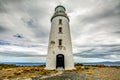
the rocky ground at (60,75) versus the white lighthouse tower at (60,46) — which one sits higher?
the white lighthouse tower at (60,46)

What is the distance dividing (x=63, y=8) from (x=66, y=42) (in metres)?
7.78

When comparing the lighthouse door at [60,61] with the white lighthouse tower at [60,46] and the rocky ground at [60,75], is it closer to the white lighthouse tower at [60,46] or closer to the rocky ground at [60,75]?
the white lighthouse tower at [60,46]

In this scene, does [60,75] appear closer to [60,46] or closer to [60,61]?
[60,61]

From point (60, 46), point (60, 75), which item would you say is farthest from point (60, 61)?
point (60, 75)

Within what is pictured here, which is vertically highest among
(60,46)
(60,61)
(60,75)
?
(60,46)

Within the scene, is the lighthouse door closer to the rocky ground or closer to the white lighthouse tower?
the white lighthouse tower

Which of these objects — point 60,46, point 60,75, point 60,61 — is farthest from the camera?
point 60,46

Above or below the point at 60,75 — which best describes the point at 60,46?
above

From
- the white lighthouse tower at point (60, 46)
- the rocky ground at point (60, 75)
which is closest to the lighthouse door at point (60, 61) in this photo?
the white lighthouse tower at point (60, 46)

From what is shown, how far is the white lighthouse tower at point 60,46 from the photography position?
22.0 meters

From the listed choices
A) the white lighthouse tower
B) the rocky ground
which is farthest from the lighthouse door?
the rocky ground

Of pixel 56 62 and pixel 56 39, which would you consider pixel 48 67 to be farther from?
pixel 56 39

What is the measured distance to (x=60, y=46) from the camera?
2217 centimetres

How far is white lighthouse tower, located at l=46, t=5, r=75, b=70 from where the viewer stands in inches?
866
